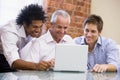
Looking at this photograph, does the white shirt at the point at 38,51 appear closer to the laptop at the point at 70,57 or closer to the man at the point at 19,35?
the man at the point at 19,35

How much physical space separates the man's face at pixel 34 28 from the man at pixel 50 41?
0.07 meters

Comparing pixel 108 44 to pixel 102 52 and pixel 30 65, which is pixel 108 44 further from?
pixel 30 65

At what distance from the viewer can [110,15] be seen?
471 cm

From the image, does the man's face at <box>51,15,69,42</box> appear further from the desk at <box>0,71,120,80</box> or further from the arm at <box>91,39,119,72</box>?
the desk at <box>0,71,120,80</box>

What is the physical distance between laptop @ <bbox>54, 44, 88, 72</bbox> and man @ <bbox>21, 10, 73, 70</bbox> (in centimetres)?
27

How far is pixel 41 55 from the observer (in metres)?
2.25

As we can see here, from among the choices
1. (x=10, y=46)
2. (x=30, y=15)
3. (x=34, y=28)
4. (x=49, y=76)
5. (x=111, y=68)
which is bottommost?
(x=111, y=68)

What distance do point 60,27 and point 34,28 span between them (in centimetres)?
23

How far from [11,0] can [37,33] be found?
4.49ft

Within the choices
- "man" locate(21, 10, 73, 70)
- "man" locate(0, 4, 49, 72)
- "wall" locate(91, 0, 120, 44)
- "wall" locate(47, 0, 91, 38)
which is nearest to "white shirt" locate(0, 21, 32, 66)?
"man" locate(0, 4, 49, 72)

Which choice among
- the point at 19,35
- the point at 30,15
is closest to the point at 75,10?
the point at 30,15

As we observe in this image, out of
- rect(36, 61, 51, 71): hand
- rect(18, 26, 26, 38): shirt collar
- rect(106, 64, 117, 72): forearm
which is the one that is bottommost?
rect(106, 64, 117, 72): forearm

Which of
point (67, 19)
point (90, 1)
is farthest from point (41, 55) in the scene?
point (90, 1)

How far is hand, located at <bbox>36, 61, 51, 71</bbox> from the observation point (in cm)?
201
